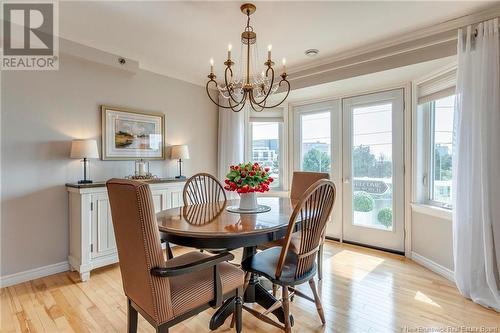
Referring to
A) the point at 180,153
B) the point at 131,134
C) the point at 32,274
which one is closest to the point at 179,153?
the point at 180,153

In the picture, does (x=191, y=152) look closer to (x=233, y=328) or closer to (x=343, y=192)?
(x=343, y=192)

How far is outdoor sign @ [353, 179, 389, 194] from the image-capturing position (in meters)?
3.59

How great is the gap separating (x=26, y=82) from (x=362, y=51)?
138 inches

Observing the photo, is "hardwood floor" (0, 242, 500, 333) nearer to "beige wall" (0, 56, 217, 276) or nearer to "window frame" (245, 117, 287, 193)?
"beige wall" (0, 56, 217, 276)

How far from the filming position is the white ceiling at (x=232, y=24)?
7.25 feet

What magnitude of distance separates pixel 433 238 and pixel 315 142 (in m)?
1.94

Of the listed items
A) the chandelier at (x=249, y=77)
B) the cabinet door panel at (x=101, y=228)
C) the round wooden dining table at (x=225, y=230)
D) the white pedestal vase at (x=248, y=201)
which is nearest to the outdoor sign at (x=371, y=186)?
the chandelier at (x=249, y=77)

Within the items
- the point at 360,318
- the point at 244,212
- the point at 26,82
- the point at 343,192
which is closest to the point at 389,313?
the point at 360,318

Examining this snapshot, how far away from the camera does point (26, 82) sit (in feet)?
8.72

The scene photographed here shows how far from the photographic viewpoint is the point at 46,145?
9.08 feet

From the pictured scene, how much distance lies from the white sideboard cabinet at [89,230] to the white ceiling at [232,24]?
5.04 feet

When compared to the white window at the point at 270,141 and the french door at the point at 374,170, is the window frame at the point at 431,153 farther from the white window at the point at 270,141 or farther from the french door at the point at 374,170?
the white window at the point at 270,141

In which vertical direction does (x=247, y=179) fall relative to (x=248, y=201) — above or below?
above

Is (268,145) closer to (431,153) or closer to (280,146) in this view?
(280,146)
